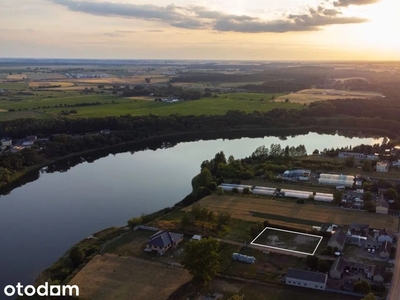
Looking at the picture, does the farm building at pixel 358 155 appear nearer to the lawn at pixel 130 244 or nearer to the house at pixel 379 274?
the house at pixel 379 274

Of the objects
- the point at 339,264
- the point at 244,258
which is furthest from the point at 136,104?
the point at 339,264

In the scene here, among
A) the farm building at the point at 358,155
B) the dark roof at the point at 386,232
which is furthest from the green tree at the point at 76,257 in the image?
the farm building at the point at 358,155

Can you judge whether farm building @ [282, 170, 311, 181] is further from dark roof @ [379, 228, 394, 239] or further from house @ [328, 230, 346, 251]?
house @ [328, 230, 346, 251]

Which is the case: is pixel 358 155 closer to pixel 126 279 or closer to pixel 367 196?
pixel 367 196

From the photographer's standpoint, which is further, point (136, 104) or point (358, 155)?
point (136, 104)

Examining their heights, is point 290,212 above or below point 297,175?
below

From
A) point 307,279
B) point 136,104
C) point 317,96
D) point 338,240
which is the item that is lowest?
point 307,279
